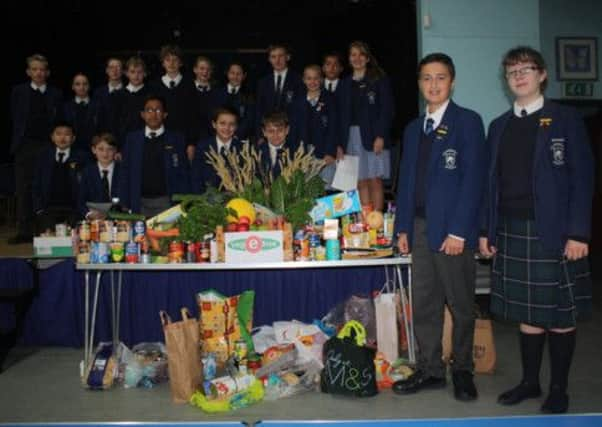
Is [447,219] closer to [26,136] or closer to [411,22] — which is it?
[26,136]

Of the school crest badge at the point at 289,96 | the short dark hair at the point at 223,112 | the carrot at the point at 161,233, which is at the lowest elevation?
the carrot at the point at 161,233

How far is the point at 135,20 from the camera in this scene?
9.77m

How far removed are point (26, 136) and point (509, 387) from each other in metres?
4.50

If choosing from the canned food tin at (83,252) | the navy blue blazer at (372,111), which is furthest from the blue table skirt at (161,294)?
the navy blue blazer at (372,111)

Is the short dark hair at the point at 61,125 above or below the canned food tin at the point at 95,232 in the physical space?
above

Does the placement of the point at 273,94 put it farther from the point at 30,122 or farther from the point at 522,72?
the point at 522,72

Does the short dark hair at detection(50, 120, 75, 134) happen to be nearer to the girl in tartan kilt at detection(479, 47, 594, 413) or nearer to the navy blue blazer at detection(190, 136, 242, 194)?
the navy blue blazer at detection(190, 136, 242, 194)

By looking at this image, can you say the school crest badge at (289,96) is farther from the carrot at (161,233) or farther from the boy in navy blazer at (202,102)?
the carrot at (161,233)

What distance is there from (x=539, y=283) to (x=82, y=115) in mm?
4453

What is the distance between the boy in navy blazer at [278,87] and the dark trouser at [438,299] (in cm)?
245

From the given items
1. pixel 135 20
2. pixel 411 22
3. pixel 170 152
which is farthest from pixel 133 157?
pixel 135 20

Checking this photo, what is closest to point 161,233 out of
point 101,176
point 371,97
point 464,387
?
point 101,176

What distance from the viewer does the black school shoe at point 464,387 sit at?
2.78 metres

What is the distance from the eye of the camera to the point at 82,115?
18.2 ft
